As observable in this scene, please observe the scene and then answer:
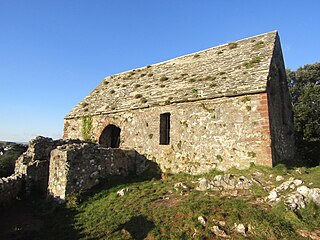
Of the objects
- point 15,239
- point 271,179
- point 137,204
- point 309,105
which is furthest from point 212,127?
point 309,105

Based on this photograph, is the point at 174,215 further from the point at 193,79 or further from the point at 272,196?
the point at 193,79

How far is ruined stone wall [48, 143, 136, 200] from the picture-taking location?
1030cm

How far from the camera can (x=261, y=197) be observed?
7.89 metres

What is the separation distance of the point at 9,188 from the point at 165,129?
8416mm

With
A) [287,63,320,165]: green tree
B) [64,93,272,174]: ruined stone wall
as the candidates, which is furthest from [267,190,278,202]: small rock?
[287,63,320,165]: green tree

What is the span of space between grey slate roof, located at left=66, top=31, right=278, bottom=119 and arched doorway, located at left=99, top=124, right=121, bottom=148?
145 centimetres

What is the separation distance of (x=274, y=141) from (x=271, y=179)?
8.83 ft

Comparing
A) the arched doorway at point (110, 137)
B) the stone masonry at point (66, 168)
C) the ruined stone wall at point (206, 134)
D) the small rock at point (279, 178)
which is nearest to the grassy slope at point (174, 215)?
the small rock at point (279, 178)

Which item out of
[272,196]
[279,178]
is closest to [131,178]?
[279,178]

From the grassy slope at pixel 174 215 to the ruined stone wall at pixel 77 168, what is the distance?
2.28ft

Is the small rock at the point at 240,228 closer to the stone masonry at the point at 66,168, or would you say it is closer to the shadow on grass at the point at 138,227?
the shadow on grass at the point at 138,227

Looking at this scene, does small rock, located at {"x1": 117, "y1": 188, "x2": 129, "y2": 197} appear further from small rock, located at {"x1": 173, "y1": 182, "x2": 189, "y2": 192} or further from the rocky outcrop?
the rocky outcrop

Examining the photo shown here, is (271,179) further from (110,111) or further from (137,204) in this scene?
(110,111)

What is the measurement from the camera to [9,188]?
10812mm
